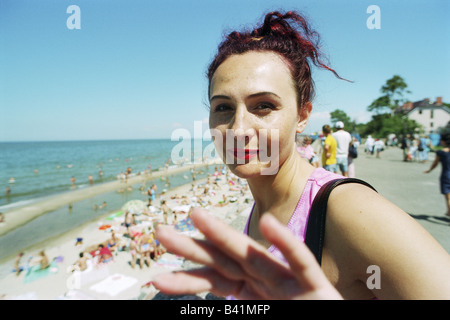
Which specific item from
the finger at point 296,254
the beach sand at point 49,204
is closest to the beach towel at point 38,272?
the beach sand at point 49,204

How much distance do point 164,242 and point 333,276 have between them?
32.4 inches

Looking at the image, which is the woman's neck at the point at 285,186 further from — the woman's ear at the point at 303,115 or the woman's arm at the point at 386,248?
the woman's arm at the point at 386,248

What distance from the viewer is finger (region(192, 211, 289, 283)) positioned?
542 millimetres

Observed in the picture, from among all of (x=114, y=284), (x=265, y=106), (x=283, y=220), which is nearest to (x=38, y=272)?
(x=114, y=284)

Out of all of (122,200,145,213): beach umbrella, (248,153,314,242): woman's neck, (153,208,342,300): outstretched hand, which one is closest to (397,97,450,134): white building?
(122,200,145,213): beach umbrella

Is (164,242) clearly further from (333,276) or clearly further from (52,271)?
(52,271)

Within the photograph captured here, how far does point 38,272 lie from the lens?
884 centimetres

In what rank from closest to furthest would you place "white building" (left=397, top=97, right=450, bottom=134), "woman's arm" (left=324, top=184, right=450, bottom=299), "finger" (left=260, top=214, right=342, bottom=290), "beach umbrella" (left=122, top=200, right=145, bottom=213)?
"finger" (left=260, top=214, right=342, bottom=290)
"woman's arm" (left=324, top=184, right=450, bottom=299)
"beach umbrella" (left=122, top=200, right=145, bottom=213)
"white building" (left=397, top=97, right=450, bottom=134)

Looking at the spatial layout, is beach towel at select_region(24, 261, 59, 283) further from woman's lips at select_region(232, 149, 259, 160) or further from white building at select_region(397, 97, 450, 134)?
white building at select_region(397, 97, 450, 134)

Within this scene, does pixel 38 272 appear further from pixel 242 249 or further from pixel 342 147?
pixel 342 147

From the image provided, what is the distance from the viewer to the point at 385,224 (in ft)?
2.68

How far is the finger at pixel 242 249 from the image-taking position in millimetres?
542
